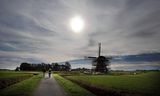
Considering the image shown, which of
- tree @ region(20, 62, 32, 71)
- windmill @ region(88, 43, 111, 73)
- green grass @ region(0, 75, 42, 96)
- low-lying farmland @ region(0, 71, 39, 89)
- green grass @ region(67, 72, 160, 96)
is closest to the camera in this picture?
green grass @ region(0, 75, 42, 96)

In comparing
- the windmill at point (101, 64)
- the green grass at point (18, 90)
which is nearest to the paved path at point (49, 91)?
the green grass at point (18, 90)

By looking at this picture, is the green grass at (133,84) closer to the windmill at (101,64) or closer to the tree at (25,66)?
the windmill at (101,64)

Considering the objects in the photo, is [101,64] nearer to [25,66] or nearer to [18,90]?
[18,90]

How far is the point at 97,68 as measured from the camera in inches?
3472

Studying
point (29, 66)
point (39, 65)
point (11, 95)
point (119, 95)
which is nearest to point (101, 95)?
point (119, 95)

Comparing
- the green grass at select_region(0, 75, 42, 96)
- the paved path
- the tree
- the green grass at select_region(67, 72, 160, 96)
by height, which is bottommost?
the green grass at select_region(0, 75, 42, 96)

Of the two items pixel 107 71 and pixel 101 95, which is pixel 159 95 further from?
pixel 107 71

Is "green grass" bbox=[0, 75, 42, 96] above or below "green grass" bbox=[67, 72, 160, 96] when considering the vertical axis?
below

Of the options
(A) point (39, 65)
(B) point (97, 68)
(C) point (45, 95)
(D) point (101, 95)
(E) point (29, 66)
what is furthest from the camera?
(A) point (39, 65)

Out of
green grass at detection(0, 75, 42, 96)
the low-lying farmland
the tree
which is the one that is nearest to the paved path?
green grass at detection(0, 75, 42, 96)

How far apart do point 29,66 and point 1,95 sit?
17160 centimetres

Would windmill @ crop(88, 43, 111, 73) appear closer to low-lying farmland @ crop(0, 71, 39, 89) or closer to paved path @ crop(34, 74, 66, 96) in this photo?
low-lying farmland @ crop(0, 71, 39, 89)

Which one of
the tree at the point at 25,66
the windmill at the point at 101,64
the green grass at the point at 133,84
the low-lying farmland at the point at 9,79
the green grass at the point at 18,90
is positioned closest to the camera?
the green grass at the point at 18,90

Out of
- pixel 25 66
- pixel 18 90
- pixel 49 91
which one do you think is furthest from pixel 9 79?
pixel 25 66
